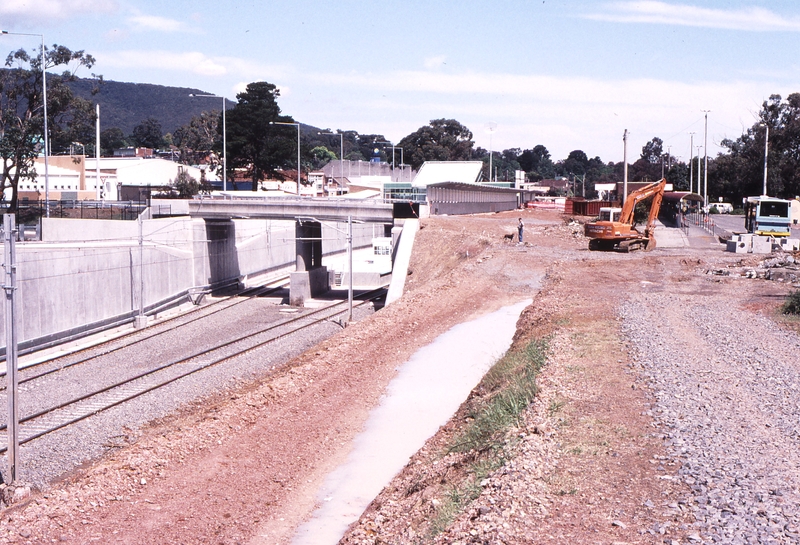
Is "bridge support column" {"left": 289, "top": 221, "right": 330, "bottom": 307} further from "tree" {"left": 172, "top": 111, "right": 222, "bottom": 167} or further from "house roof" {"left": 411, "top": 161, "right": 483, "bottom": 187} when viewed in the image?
"tree" {"left": 172, "top": 111, "right": 222, "bottom": 167}

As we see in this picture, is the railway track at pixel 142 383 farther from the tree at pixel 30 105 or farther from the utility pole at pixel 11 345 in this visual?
the tree at pixel 30 105

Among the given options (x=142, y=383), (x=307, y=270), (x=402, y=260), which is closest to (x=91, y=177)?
(x=307, y=270)

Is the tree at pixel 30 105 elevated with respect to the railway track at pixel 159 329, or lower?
elevated

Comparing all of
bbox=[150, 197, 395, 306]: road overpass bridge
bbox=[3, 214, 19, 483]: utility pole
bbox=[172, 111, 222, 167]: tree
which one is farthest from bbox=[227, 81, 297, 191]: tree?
bbox=[3, 214, 19, 483]: utility pole

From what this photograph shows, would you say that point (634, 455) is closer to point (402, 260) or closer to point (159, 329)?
point (159, 329)

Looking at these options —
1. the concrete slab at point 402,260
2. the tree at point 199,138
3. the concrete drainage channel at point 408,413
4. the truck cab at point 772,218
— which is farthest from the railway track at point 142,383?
the tree at point 199,138

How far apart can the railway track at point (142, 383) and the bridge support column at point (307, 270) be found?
319 inches

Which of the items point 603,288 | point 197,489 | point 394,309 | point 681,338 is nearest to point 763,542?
point 197,489

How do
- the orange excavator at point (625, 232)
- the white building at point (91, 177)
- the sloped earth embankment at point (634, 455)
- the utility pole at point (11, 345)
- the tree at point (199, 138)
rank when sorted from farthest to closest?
1. the tree at point (199, 138)
2. the white building at point (91, 177)
3. the orange excavator at point (625, 232)
4. the utility pole at point (11, 345)
5. the sloped earth embankment at point (634, 455)

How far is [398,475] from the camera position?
48.6 feet

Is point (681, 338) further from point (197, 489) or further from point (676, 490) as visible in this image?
point (197, 489)

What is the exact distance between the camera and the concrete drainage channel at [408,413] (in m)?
13.7

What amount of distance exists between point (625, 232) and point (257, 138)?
212 ft

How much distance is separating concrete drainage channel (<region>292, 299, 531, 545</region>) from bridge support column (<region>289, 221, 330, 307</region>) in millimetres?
22678
